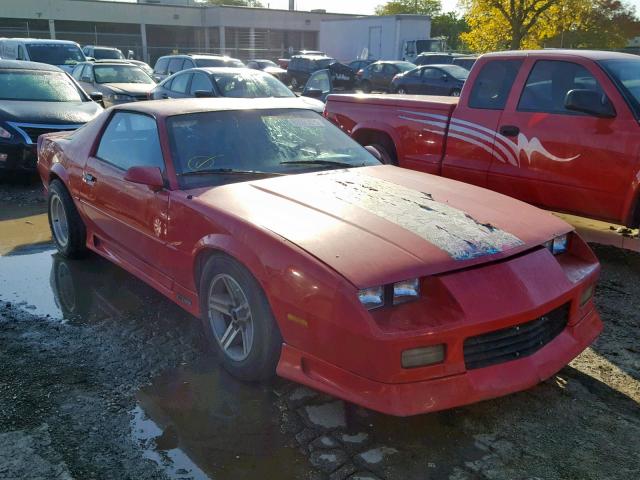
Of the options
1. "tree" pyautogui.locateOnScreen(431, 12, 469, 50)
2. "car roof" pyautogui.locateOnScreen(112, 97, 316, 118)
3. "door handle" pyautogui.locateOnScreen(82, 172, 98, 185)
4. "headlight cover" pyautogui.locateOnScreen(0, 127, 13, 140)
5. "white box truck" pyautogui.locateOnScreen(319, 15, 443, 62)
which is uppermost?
"tree" pyautogui.locateOnScreen(431, 12, 469, 50)

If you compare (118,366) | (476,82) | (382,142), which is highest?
(476,82)

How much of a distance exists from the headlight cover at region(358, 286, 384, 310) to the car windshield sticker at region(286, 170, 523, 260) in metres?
0.41

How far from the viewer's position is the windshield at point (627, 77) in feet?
16.3

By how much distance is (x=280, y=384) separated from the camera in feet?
10.9

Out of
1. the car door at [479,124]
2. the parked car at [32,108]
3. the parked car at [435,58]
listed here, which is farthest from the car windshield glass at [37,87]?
the parked car at [435,58]

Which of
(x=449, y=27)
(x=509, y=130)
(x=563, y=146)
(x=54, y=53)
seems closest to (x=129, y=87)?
(x=54, y=53)

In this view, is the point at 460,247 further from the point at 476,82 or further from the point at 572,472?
the point at 476,82

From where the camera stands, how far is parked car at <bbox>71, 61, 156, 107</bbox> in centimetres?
1406

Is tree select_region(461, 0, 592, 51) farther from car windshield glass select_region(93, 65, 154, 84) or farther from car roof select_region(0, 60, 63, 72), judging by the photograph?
car roof select_region(0, 60, 63, 72)

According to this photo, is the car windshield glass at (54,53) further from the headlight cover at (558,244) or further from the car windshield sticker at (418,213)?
the headlight cover at (558,244)

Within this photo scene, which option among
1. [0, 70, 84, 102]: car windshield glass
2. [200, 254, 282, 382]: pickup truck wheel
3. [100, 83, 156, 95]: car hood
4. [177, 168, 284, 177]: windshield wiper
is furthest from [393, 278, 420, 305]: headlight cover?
[100, 83, 156, 95]: car hood

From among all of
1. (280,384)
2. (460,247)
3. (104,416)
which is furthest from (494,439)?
(104,416)

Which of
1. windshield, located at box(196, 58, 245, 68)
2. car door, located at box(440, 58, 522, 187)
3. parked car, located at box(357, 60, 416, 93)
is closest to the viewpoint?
car door, located at box(440, 58, 522, 187)

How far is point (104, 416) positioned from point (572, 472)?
2208mm
